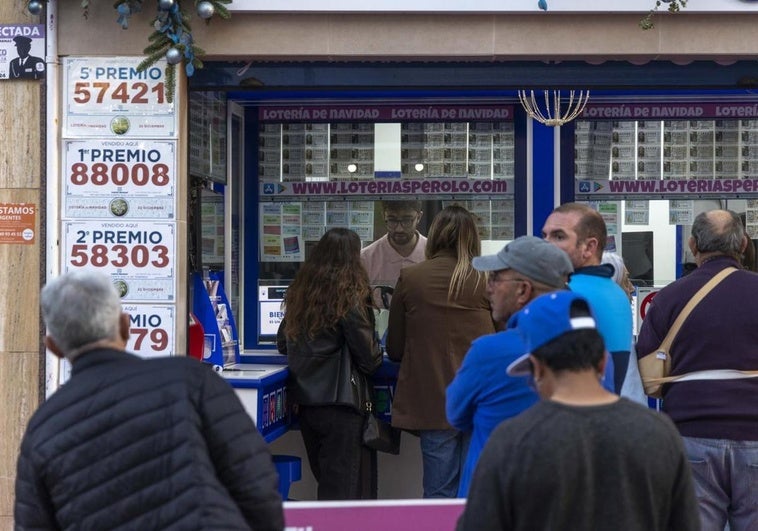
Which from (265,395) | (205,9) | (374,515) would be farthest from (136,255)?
(374,515)

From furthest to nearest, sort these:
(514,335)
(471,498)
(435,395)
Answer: (435,395)
(514,335)
(471,498)

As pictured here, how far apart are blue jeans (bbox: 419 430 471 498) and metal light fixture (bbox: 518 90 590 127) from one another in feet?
7.28

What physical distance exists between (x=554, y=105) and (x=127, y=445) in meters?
4.82

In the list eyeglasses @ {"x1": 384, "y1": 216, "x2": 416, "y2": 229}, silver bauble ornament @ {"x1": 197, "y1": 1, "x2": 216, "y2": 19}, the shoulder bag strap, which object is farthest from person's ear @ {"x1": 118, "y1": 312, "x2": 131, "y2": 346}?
eyeglasses @ {"x1": 384, "y1": 216, "x2": 416, "y2": 229}

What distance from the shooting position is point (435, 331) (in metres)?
5.33

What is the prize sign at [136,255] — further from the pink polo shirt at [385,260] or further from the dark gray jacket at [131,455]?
the dark gray jacket at [131,455]

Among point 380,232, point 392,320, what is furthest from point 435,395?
point 380,232

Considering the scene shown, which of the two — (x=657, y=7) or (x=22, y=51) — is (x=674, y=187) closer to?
(x=657, y=7)

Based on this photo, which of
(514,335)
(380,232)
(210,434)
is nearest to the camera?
(210,434)

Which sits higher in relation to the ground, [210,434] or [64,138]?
[64,138]

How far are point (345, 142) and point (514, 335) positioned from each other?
430cm

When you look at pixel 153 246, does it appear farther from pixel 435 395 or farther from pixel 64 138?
pixel 435 395

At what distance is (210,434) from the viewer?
2527mm

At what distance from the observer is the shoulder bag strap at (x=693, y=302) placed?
4.19 metres
